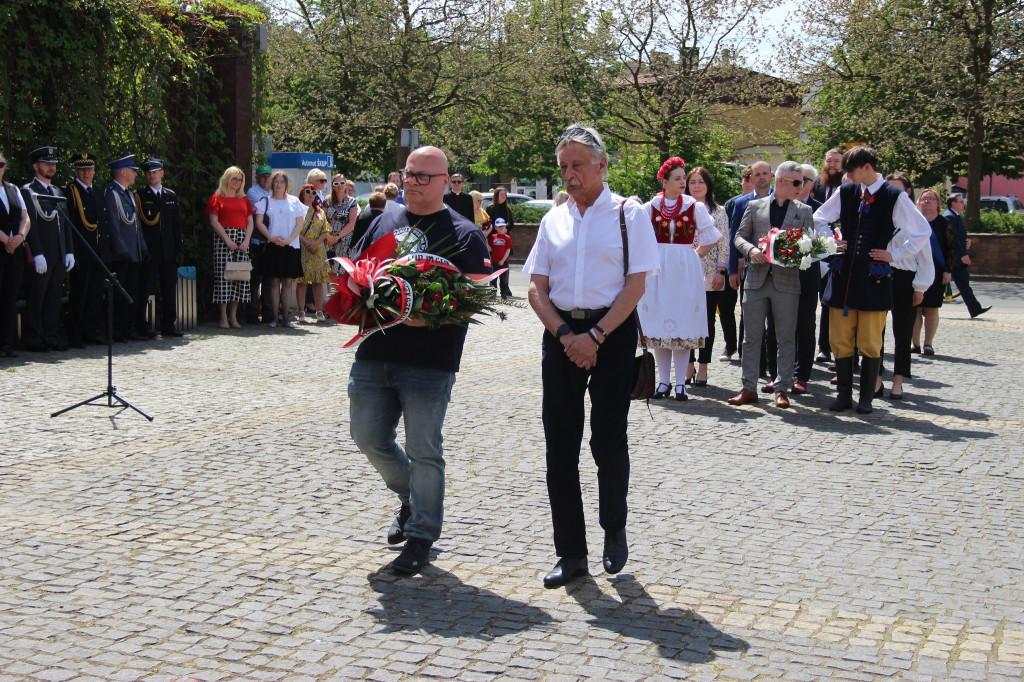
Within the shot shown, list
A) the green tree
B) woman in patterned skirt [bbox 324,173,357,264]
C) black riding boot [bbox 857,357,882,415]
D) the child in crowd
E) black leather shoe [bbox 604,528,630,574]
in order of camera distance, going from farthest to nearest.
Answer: the green tree, the child in crowd, woman in patterned skirt [bbox 324,173,357,264], black riding boot [bbox 857,357,882,415], black leather shoe [bbox 604,528,630,574]

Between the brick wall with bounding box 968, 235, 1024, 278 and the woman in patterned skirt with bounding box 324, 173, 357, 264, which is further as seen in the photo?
the brick wall with bounding box 968, 235, 1024, 278

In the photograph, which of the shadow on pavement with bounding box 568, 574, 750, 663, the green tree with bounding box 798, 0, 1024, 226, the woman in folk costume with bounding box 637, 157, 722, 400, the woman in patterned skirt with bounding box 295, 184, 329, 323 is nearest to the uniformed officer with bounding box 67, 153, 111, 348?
the woman in patterned skirt with bounding box 295, 184, 329, 323

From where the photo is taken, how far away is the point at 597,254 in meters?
5.12

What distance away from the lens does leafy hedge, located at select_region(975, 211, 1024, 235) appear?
29.4m

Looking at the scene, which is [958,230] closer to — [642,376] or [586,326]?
[642,376]

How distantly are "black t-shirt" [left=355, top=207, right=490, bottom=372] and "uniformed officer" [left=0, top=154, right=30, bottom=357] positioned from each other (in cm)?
730

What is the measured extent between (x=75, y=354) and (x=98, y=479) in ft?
18.2

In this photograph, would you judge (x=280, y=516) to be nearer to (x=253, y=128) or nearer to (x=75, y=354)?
(x=75, y=354)

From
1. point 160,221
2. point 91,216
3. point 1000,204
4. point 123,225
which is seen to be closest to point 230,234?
point 160,221

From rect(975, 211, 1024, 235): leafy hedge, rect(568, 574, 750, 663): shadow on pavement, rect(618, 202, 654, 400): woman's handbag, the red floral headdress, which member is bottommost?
rect(568, 574, 750, 663): shadow on pavement

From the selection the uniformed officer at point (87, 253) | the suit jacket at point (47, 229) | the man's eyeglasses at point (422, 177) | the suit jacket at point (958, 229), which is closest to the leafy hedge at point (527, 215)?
the suit jacket at point (958, 229)

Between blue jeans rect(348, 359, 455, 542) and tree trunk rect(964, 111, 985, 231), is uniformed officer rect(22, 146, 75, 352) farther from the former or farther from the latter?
tree trunk rect(964, 111, 985, 231)

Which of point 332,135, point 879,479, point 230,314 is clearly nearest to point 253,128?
point 230,314

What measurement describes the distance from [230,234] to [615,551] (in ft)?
35.2
